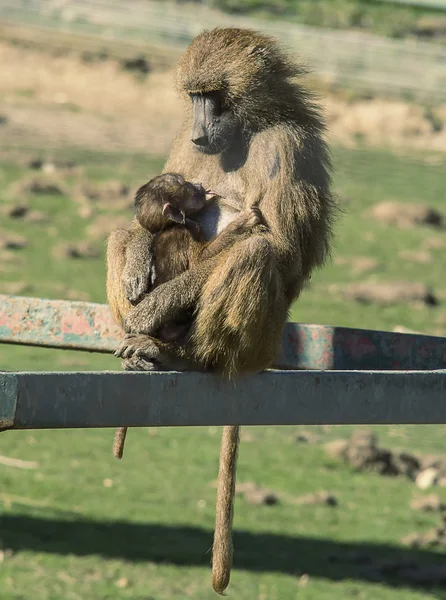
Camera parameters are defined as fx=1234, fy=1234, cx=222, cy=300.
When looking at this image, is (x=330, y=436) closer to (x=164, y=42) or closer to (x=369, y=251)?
(x=369, y=251)

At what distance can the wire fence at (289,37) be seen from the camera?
2033cm

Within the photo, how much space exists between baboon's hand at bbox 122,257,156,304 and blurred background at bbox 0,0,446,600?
3.50 ft

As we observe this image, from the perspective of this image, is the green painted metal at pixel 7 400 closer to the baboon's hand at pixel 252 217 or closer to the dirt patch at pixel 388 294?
the baboon's hand at pixel 252 217

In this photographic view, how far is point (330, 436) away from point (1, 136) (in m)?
8.19

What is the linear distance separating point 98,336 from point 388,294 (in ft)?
25.6

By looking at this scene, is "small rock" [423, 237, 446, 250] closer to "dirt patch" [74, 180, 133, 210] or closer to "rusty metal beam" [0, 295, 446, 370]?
"dirt patch" [74, 180, 133, 210]

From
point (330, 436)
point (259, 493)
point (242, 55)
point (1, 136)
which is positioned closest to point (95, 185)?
point (1, 136)

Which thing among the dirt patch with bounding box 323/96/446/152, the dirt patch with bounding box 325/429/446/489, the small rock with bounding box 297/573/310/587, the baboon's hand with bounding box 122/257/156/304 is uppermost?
the baboon's hand with bounding box 122/257/156/304

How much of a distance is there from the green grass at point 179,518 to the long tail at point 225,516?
1.77 meters

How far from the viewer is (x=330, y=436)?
945 cm

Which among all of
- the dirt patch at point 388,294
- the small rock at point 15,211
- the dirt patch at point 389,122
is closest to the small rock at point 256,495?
the dirt patch at point 388,294

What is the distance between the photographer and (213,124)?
4.59 meters

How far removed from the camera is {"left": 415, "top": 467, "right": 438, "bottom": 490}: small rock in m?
8.47

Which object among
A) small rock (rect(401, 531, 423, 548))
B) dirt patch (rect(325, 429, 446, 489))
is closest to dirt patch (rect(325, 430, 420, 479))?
dirt patch (rect(325, 429, 446, 489))
